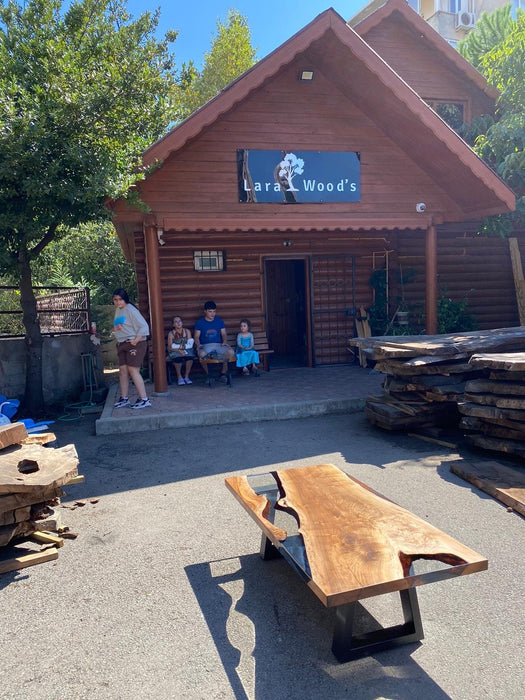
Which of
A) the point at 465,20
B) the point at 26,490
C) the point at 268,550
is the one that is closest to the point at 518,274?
the point at 268,550

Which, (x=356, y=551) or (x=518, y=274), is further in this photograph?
(x=518, y=274)

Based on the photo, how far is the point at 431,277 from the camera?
9703mm

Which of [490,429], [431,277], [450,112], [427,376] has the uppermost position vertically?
[450,112]

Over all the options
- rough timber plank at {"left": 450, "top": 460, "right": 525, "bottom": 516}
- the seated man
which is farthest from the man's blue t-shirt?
rough timber plank at {"left": 450, "top": 460, "right": 525, "bottom": 516}

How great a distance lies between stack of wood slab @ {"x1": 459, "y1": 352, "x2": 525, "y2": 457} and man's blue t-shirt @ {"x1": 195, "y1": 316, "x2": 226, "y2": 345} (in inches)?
206

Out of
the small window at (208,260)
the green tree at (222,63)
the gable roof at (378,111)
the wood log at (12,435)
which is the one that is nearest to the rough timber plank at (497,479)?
the wood log at (12,435)

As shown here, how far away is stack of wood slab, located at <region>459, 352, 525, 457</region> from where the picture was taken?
5.17 meters

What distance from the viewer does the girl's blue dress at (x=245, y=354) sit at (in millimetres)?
10039

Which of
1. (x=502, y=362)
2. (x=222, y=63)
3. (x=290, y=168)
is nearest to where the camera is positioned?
(x=502, y=362)

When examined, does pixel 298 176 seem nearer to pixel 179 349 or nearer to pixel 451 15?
pixel 179 349

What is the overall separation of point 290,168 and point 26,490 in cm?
675

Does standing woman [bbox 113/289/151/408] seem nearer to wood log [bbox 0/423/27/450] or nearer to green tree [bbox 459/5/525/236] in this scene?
wood log [bbox 0/423/27/450]

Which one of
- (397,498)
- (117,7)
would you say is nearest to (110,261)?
(117,7)

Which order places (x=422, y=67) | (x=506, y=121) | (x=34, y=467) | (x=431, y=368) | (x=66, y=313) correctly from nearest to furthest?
1. (x=34, y=467)
2. (x=431, y=368)
3. (x=66, y=313)
4. (x=506, y=121)
5. (x=422, y=67)
